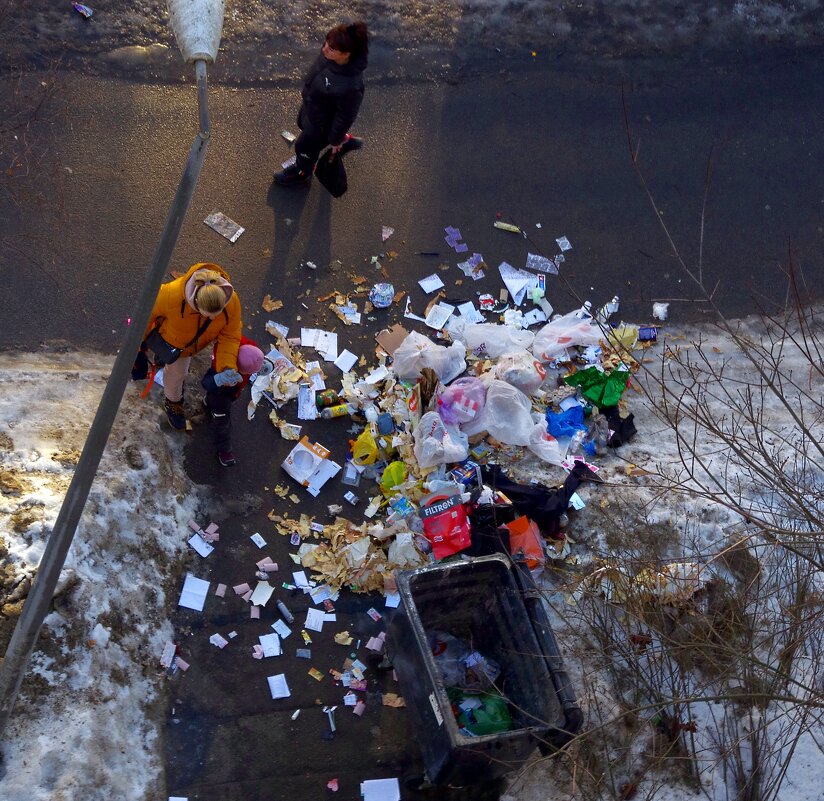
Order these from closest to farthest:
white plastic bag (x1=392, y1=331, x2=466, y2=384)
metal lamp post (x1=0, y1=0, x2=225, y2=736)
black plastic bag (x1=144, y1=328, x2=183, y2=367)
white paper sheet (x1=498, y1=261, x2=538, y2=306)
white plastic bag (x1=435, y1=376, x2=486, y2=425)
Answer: metal lamp post (x1=0, y1=0, x2=225, y2=736), black plastic bag (x1=144, y1=328, x2=183, y2=367), white plastic bag (x1=435, y1=376, x2=486, y2=425), white plastic bag (x1=392, y1=331, x2=466, y2=384), white paper sheet (x1=498, y1=261, x2=538, y2=306)

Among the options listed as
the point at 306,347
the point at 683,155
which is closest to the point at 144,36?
the point at 306,347

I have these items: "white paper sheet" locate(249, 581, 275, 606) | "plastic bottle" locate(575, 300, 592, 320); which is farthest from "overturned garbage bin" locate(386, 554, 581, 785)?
"plastic bottle" locate(575, 300, 592, 320)

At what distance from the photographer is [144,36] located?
25.6 ft

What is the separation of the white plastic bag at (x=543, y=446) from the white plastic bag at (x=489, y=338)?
774 millimetres

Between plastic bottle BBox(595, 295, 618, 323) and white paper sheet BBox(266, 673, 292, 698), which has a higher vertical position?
plastic bottle BBox(595, 295, 618, 323)

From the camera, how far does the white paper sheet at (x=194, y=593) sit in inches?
239

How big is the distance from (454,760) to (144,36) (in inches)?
263

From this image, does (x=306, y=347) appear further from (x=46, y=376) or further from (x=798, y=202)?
(x=798, y=202)

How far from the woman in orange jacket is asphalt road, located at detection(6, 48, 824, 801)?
868 mm

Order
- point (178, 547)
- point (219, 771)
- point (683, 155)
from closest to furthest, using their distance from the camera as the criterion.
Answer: point (219, 771) < point (178, 547) < point (683, 155)

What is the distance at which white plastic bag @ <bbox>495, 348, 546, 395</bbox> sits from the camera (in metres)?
6.95

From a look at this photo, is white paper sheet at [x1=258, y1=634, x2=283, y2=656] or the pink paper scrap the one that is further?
white paper sheet at [x1=258, y1=634, x2=283, y2=656]

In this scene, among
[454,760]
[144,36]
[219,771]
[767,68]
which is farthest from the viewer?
[767,68]

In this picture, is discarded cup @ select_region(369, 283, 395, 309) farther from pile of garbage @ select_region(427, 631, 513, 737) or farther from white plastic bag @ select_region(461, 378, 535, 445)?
pile of garbage @ select_region(427, 631, 513, 737)
